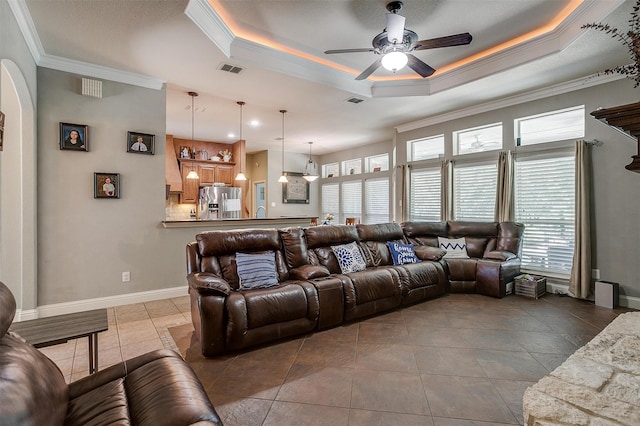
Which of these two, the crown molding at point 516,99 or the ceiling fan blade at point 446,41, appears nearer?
the ceiling fan blade at point 446,41

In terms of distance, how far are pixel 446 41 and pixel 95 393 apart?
3502 millimetres

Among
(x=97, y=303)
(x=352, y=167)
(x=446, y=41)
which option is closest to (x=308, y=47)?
(x=446, y=41)

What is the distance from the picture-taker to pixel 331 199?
380 inches

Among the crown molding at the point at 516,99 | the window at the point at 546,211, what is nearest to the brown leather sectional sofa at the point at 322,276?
the window at the point at 546,211

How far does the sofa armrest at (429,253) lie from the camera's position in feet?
14.6

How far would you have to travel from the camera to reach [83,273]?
377cm

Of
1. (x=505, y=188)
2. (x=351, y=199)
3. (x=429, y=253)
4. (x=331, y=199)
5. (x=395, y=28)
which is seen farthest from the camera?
(x=331, y=199)

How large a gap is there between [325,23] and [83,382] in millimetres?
3545

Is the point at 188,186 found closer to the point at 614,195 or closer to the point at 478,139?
the point at 478,139

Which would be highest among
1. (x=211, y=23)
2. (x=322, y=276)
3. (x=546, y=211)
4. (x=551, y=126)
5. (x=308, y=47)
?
(x=308, y=47)

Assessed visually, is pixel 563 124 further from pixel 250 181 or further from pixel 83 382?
pixel 250 181

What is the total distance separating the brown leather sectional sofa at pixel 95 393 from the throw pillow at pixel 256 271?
4.78ft

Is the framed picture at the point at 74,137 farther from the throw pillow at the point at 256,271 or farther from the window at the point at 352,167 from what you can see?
the window at the point at 352,167

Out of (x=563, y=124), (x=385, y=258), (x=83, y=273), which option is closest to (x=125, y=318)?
(x=83, y=273)
